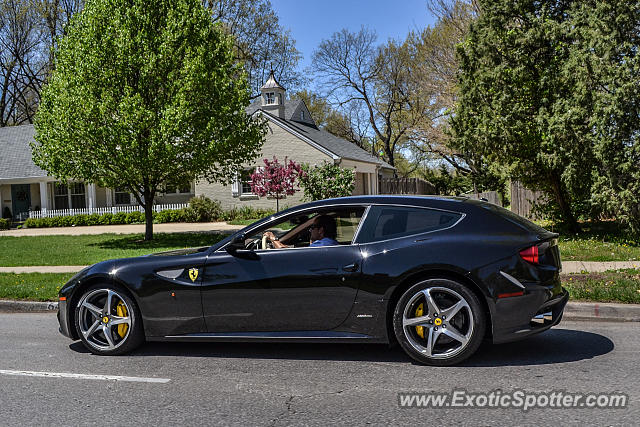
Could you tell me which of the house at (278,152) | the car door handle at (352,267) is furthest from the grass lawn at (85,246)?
the car door handle at (352,267)

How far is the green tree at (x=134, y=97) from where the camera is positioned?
17.1 metres

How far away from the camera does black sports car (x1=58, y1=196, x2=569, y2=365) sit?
4797 mm

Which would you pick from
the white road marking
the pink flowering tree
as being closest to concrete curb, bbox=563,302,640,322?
the white road marking

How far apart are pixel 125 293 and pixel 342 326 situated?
7.28ft

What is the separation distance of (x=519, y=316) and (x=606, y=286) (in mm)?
3806

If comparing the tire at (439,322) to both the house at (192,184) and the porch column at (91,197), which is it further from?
the porch column at (91,197)

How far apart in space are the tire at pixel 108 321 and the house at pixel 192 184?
2304cm

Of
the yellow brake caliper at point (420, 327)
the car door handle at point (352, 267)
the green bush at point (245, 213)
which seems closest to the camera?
the yellow brake caliper at point (420, 327)

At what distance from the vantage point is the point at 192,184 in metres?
32.5

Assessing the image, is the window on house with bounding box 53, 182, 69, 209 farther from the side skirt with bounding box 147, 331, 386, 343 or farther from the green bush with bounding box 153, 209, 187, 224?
the side skirt with bounding box 147, 331, 386, 343

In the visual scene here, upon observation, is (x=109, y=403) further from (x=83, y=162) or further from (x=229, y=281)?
(x=83, y=162)

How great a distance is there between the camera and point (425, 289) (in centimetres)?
486

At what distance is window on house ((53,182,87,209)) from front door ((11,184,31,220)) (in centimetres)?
151

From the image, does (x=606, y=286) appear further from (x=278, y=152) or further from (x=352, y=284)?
(x=278, y=152)
